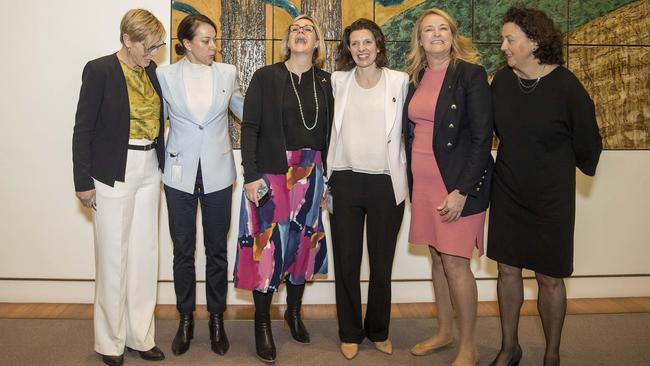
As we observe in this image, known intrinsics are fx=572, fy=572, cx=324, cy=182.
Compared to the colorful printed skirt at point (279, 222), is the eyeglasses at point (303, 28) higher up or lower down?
higher up

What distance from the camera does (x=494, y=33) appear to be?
3.97 metres

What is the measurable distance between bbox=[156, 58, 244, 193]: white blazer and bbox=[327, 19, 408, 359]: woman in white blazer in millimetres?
597

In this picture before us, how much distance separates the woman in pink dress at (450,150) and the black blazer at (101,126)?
4.70 ft

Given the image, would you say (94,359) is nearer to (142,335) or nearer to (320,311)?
(142,335)

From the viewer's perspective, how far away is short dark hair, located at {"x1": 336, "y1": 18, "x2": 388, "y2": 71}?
9.54 ft

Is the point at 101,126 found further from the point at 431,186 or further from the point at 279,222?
the point at 431,186

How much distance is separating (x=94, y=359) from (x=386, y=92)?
208cm

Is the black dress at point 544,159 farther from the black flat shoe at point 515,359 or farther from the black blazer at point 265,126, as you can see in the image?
the black blazer at point 265,126

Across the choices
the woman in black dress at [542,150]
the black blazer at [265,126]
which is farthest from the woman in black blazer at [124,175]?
the woman in black dress at [542,150]

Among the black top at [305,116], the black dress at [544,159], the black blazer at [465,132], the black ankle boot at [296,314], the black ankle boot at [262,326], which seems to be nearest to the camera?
the black dress at [544,159]

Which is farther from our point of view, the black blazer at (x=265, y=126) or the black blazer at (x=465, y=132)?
the black blazer at (x=265, y=126)

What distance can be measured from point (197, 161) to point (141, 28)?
71 centimetres

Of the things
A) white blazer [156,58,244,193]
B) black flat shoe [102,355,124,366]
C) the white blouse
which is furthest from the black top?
black flat shoe [102,355,124,366]

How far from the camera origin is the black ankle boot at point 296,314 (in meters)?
3.32
